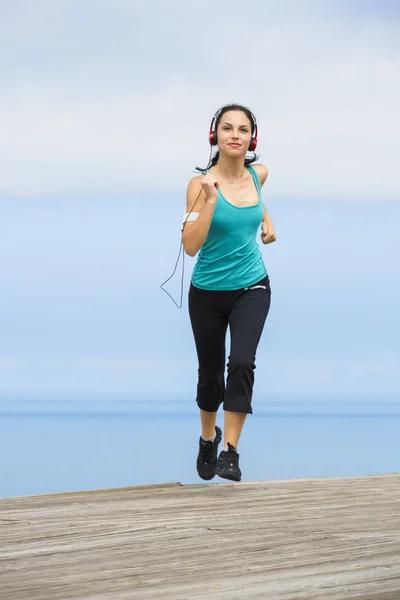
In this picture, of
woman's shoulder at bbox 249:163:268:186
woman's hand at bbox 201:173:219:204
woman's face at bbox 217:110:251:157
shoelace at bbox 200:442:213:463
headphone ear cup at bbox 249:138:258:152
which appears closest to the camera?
woman's hand at bbox 201:173:219:204

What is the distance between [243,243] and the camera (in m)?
4.61

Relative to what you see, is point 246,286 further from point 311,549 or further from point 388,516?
point 311,549

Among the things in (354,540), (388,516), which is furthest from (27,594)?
(388,516)

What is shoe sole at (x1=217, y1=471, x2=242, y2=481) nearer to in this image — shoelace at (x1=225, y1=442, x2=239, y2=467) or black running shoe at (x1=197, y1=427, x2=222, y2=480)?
shoelace at (x1=225, y1=442, x2=239, y2=467)

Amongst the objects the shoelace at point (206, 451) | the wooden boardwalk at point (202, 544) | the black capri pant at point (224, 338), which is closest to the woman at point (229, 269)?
the black capri pant at point (224, 338)

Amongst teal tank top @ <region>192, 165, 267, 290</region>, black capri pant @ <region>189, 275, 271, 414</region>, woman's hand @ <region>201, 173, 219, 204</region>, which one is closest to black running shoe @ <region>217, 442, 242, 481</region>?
black capri pant @ <region>189, 275, 271, 414</region>

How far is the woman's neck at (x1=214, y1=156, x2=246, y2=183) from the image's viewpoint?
15.4ft

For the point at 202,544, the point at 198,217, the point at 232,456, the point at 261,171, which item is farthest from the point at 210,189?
the point at 202,544

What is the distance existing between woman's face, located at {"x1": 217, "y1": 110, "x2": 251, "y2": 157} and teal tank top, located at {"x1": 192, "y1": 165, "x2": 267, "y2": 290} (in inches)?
8.8

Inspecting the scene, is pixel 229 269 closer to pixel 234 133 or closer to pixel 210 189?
pixel 210 189

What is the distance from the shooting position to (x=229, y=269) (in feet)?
15.1

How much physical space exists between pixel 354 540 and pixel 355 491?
1547 mm

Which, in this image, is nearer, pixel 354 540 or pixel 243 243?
pixel 354 540

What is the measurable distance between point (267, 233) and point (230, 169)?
374mm
